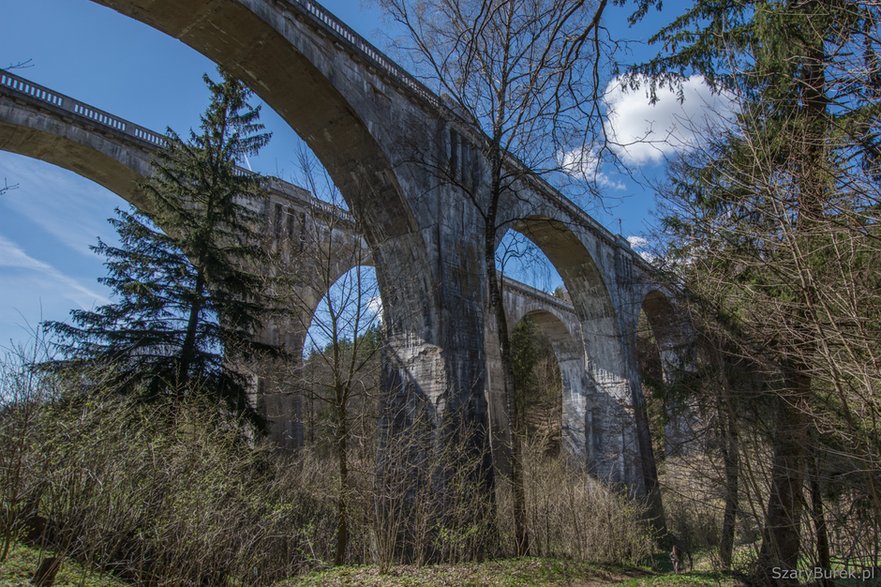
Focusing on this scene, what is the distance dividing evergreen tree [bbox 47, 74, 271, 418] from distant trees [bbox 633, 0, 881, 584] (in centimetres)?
688

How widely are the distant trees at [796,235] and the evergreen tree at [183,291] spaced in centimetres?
688

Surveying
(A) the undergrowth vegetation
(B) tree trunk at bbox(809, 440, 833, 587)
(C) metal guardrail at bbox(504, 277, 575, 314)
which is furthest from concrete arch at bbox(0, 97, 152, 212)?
(C) metal guardrail at bbox(504, 277, 575, 314)

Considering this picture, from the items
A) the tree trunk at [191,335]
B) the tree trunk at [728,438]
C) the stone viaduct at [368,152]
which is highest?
the stone viaduct at [368,152]

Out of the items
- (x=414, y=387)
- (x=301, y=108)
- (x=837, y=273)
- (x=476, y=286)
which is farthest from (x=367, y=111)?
(x=837, y=273)

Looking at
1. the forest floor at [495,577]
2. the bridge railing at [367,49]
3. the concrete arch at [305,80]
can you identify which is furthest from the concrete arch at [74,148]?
the forest floor at [495,577]

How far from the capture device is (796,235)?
405cm

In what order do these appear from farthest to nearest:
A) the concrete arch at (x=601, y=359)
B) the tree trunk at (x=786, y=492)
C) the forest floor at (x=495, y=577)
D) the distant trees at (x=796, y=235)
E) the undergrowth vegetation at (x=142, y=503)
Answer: the concrete arch at (x=601, y=359) → the forest floor at (x=495, y=577) → the tree trunk at (x=786, y=492) → the undergrowth vegetation at (x=142, y=503) → the distant trees at (x=796, y=235)

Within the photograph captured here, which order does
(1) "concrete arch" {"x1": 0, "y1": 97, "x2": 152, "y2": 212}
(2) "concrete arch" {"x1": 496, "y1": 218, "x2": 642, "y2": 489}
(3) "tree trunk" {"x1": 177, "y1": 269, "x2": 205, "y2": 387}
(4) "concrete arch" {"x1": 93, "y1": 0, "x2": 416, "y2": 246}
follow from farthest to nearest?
(2) "concrete arch" {"x1": 496, "y1": 218, "x2": 642, "y2": 489}
(1) "concrete arch" {"x1": 0, "y1": 97, "x2": 152, "y2": 212}
(3) "tree trunk" {"x1": 177, "y1": 269, "x2": 205, "y2": 387}
(4) "concrete arch" {"x1": 93, "y1": 0, "x2": 416, "y2": 246}

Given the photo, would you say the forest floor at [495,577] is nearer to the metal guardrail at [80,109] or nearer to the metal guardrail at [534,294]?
the metal guardrail at [80,109]

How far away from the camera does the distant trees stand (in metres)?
3.90

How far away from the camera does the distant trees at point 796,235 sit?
390 centimetres

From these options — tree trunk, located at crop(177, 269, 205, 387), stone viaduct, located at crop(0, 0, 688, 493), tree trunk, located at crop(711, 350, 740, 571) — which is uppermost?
stone viaduct, located at crop(0, 0, 688, 493)

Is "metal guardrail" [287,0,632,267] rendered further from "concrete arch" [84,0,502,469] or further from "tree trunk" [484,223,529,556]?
"tree trunk" [484,223,529,556]

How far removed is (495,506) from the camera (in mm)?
8039
